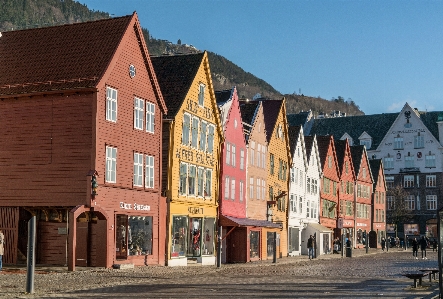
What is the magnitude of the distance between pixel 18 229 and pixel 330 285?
1578cm

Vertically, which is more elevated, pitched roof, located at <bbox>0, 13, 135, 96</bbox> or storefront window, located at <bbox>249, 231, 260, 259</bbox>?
pitched roof, located at <bbox>0, 13, 135, 96</bbox>

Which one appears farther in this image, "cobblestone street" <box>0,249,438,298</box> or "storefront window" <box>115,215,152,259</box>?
"storefront window" <box>115,215,152,259</box>

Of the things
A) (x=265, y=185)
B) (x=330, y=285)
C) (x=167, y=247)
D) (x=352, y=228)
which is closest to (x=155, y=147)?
(x=167, y=247)

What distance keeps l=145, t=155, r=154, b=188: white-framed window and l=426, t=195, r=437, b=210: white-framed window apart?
254ft

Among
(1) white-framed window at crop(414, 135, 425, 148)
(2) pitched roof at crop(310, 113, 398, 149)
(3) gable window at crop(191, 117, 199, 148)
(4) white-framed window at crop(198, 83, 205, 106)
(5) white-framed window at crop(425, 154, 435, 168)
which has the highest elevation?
(2) pitched roof at crop(310, 113, 398, 149)

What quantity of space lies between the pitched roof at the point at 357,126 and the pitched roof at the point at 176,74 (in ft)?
243

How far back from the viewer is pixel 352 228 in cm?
8994

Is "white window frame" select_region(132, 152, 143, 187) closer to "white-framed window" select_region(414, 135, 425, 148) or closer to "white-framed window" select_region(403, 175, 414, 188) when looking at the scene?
"white-framed window" select_region(414, 135, 425, 148)

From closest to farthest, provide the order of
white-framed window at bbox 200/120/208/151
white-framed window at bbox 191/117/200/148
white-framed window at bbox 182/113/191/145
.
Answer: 1. white-framed window at bbox 182/113/191/145
2. white-framed window at bbox 191/117/200/148
3. white-framed window at bbox 200/120/208/151

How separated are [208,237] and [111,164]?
549 inches

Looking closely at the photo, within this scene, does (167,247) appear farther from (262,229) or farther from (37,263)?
(262,229)

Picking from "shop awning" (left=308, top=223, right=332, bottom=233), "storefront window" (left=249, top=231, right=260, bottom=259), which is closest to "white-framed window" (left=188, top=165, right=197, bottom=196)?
"storefront window" (left=249, top=231, right=260, bottom=259)

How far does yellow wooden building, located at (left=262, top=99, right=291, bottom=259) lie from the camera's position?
61781 millimetres

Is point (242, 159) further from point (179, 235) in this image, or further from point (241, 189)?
point (179, 235)
